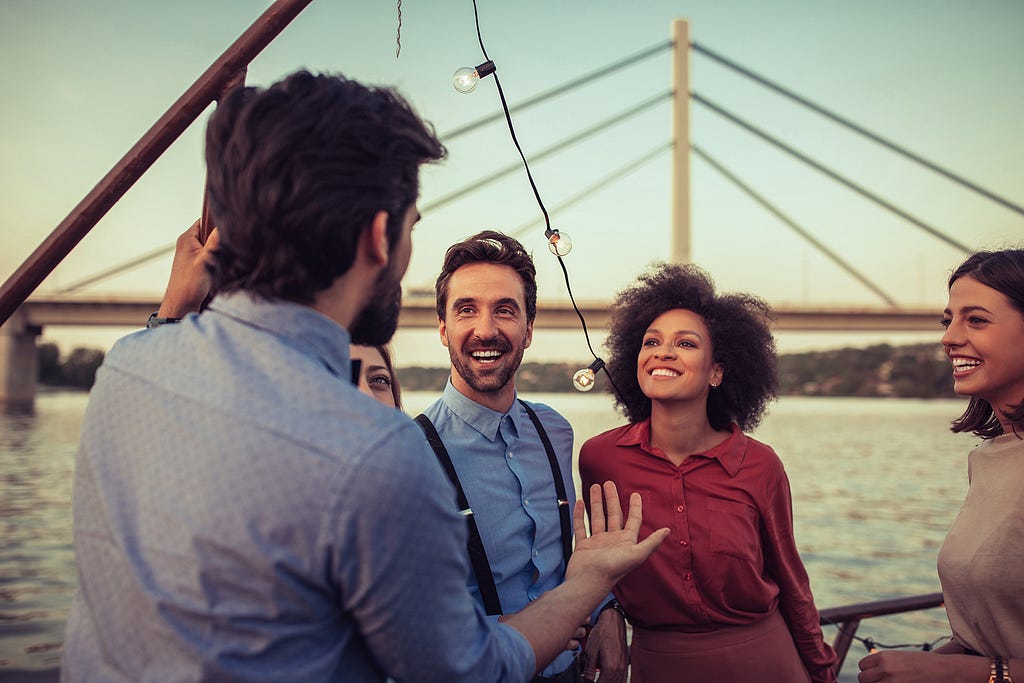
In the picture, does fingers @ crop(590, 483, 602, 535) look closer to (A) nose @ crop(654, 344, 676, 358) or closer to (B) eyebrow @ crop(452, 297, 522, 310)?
(B) eyebrow @ crop(452, 297, 522, 310)

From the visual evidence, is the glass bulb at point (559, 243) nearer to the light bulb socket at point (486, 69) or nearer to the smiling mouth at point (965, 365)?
the light bulb socket at point (486, 69)

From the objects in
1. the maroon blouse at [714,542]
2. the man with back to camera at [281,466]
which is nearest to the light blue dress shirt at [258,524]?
the man with back to camera at [281,466]

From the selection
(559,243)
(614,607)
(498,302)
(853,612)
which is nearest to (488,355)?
(498,302)

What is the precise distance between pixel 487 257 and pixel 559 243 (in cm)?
22

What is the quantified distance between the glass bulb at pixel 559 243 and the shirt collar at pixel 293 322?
135cm

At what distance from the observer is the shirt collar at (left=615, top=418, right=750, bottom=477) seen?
2586 millimetres

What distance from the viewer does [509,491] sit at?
2.24 meters

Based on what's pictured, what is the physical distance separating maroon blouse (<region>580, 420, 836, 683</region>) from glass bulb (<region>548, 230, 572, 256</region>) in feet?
2.27

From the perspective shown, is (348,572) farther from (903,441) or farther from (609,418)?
(609,418)

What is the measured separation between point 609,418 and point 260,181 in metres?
40.8

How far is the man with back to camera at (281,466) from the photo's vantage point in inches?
37.2

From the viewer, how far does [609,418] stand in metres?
41.3

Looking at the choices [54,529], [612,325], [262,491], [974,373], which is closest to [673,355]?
[612,325]

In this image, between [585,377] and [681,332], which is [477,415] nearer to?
[585,377]
